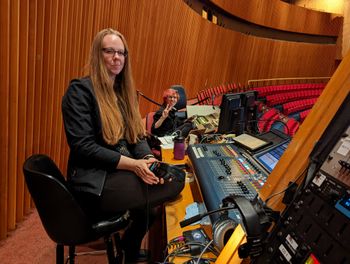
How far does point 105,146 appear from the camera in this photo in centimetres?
162

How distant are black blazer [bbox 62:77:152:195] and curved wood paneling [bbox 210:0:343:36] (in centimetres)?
653

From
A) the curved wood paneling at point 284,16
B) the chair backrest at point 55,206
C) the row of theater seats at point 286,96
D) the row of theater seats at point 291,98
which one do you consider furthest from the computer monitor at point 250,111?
the curved wood paneling at point 284,16

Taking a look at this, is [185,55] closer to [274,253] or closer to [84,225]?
[84,225]

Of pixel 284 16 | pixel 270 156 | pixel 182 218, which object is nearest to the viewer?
pixel 182 218

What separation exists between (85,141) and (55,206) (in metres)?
0.40

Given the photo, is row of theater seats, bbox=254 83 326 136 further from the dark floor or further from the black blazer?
the black blazer

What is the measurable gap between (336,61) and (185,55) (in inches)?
366

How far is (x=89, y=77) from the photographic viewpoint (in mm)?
1607

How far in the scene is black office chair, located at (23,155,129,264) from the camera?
110 centimetres

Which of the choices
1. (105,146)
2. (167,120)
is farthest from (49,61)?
(167,120)

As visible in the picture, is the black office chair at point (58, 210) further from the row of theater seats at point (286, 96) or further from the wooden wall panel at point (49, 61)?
the row of theater seats at point (286, 96)


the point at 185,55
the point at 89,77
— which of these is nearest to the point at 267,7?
the point at 185,55

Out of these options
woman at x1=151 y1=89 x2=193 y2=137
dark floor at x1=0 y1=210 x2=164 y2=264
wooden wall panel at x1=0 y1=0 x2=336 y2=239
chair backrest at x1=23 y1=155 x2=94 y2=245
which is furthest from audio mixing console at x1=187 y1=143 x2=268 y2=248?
woman at x1=151 y1=89 x2=193 y2=137

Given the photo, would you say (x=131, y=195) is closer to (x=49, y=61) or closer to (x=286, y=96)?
(x=49, y=61)
